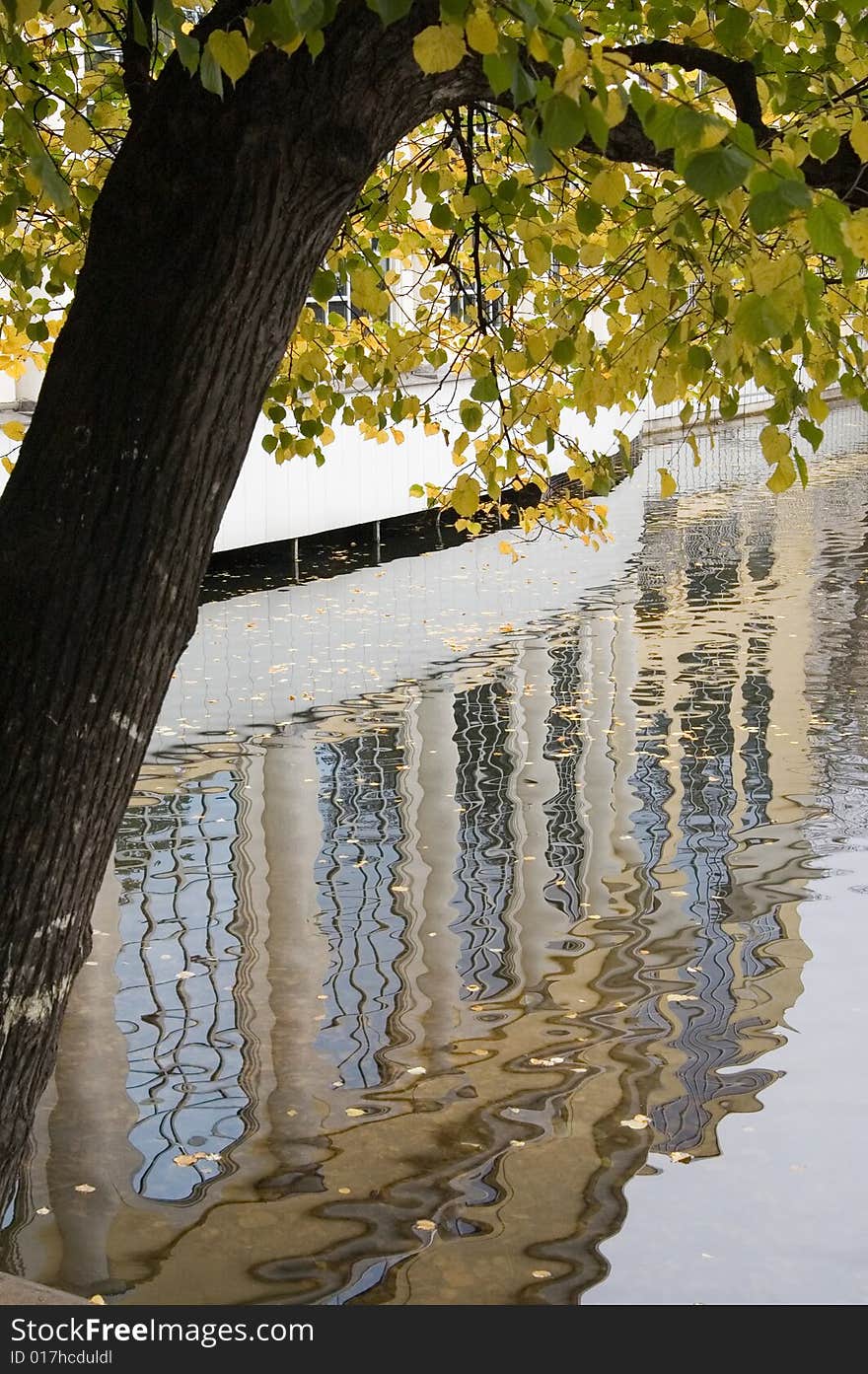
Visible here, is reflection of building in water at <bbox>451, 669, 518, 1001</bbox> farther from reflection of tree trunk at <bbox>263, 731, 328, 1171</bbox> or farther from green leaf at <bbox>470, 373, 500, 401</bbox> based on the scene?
green leaf at <bbox>470, 373, 500, 401</bbox>

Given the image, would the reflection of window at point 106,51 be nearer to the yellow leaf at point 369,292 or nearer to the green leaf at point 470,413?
the yellow leaf at point 369,292

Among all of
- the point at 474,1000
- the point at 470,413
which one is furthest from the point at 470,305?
the point at 474,1000

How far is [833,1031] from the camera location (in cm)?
620

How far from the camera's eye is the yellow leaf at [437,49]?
8.15 ft

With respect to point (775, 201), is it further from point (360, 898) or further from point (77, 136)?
point (360, 898)

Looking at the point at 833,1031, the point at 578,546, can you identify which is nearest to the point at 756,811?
the point at 833,1031

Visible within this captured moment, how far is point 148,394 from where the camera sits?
9.04ft

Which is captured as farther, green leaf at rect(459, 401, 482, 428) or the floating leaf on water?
the floating leaf on water

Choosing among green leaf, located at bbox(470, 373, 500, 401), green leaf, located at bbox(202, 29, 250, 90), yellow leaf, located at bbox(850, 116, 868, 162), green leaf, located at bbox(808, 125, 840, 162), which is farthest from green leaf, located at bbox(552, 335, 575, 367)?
green leaf, located at bbox(202, 29, 250, 90)

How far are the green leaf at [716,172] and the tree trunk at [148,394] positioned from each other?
0.76 metres

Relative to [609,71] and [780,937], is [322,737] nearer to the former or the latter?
[780,937]

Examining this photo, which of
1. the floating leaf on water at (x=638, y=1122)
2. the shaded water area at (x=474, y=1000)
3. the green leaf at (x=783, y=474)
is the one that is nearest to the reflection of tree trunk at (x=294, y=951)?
the shaded water area at (x=474, y=1000)

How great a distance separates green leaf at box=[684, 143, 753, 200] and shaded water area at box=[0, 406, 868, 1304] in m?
3.30

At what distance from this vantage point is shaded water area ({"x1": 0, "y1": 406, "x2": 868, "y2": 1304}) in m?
4.84
